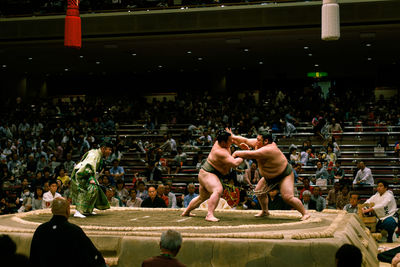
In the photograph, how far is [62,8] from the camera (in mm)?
9883

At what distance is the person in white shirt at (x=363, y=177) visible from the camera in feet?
21.8

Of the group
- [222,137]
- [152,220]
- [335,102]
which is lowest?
[152,220]

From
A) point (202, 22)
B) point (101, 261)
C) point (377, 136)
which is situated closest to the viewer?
point (101, 261)

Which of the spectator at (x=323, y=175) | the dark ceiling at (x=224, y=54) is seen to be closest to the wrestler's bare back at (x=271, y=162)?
the spectator at (x=323, y=175)

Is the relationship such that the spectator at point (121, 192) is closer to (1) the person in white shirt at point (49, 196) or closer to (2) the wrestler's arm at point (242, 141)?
(1) the person in white shirt at point (49, 196)

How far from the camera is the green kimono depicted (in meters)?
4.21

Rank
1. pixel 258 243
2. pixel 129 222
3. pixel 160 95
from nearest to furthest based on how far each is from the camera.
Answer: pixel 258 243 → pixel 129 222 → pixel 160 95

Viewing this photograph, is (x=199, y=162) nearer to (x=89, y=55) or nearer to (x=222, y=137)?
(x=222, y=137)

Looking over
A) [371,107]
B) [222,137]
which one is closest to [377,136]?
[371,107]

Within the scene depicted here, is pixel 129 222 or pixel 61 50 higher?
pixel 61 50

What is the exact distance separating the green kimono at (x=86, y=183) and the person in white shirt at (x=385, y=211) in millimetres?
2491

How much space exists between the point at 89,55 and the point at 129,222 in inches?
312

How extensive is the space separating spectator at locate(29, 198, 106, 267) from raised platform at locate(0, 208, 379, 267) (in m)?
0.96

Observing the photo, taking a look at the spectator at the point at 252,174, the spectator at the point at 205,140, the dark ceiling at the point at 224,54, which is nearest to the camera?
the spectator at the point at 252,174
